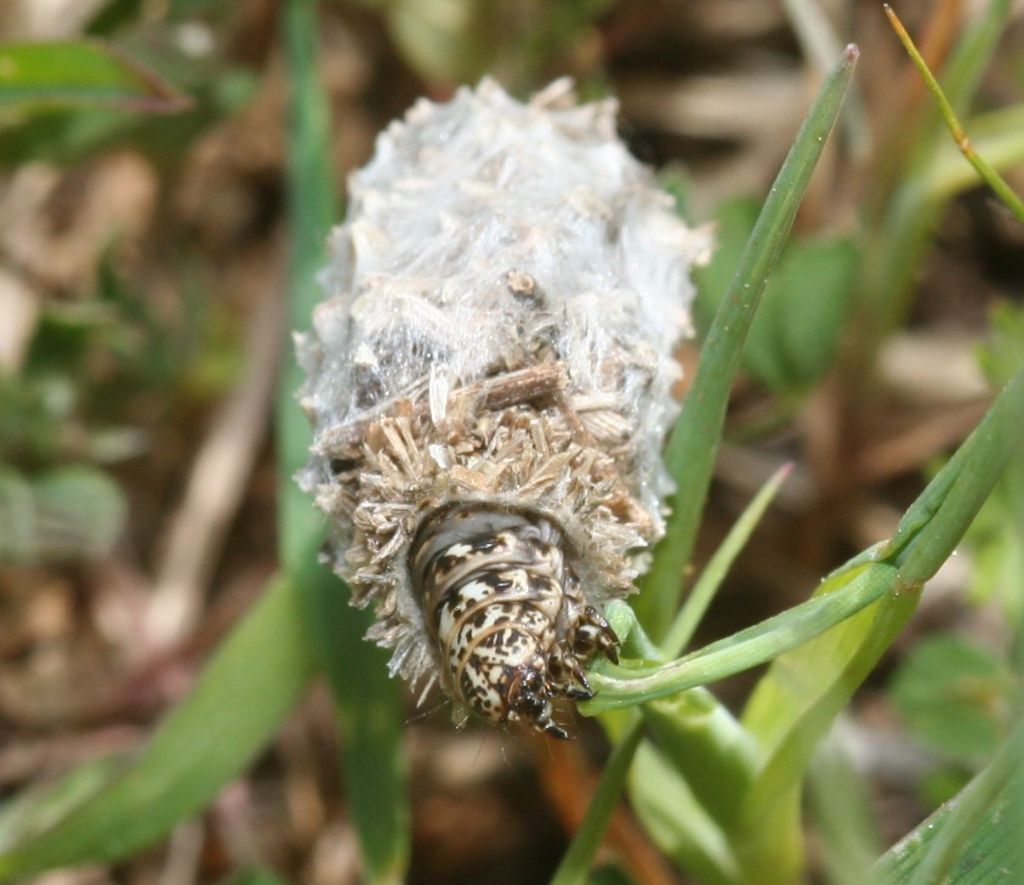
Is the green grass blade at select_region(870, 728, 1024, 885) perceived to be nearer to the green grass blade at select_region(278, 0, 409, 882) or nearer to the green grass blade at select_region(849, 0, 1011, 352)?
the green grass blade at select_region(278, 0, 409, 882)

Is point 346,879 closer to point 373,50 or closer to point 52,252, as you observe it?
point 52,252

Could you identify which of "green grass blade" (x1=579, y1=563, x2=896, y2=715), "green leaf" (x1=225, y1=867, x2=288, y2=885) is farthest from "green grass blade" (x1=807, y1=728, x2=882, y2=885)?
"green leaf" (x1=225, y1=867, x2=288, y2=885)

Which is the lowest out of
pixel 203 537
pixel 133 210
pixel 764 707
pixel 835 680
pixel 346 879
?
pixel 346 879

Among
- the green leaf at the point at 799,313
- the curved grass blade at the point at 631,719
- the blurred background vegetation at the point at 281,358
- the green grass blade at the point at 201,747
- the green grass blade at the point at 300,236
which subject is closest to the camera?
the curved grass blade at the point at 631,719

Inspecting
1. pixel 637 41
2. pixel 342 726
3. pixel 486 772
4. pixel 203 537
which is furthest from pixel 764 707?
pixel 637 41

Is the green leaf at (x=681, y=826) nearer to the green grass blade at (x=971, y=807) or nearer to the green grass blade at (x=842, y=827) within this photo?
the green grass blade at (x=842, y=827)

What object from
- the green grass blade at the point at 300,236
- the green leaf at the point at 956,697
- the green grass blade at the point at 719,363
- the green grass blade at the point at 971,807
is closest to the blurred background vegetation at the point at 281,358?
the green leaf at the point at 956,697
